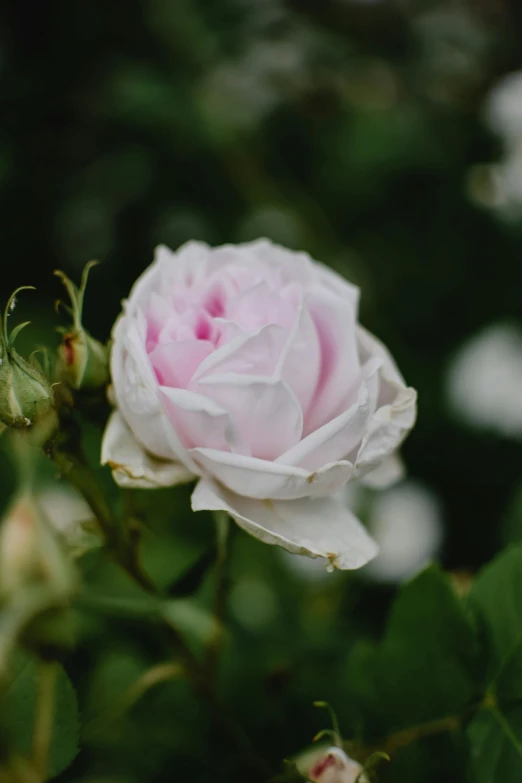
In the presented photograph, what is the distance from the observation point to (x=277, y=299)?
1.53 feet

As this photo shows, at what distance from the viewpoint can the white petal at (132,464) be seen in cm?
44

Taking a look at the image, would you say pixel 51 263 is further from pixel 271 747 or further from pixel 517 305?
pixel 271 747

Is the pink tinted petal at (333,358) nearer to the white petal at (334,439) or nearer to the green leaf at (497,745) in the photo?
the white petal at (334,439)

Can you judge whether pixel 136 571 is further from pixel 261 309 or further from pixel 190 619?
pixel 261 309

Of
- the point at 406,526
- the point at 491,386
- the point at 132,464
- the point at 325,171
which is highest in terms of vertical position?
the point at 132,464

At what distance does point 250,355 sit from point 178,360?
5cm

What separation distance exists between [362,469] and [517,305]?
3.72ft

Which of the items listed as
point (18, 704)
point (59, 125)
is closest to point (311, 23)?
point (59, 125)

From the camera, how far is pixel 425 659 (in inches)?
21.8

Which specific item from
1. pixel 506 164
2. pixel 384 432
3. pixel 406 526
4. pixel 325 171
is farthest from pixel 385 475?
pixel 325 171

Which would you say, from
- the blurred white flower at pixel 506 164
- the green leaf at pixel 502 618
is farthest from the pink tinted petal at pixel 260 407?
the blurred white flower at pixel 506 164

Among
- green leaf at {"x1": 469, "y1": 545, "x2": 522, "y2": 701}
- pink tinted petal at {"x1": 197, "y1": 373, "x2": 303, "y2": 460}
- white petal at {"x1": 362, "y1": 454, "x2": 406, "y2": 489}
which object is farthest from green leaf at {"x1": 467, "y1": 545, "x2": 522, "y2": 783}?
pink tinted petal at {"x1": 197, "y1": 373, "x2": 303, "y2": 460}

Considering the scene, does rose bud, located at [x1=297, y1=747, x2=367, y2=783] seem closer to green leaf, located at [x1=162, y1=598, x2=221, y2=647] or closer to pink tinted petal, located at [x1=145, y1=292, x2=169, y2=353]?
green leaf, located at [x1=162, y1=598, x2=221, y2=647]

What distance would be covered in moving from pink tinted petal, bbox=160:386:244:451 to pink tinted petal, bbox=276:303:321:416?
0.14 ft
